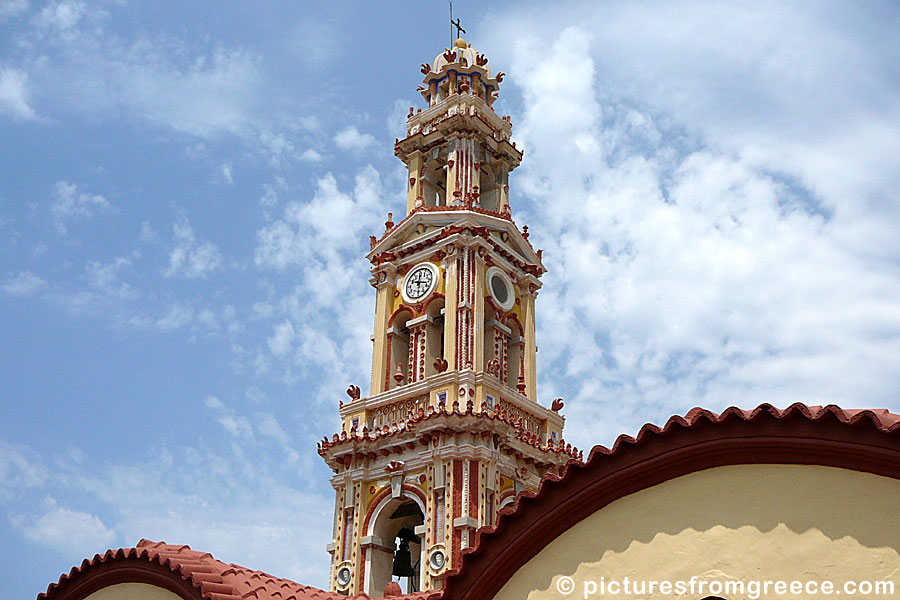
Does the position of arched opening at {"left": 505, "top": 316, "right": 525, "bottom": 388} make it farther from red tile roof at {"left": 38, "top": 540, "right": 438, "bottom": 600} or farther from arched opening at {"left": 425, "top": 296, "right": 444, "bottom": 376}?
red tile roof at {"left": 38, "top": 540, "right": 438, "bottom": 600}

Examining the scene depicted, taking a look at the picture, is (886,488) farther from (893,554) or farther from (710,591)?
(710,591)

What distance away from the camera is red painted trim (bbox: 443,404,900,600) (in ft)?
24.4

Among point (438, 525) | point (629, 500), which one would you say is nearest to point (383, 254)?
point (438, 525)

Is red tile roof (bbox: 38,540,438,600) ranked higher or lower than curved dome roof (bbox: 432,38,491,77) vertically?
lower

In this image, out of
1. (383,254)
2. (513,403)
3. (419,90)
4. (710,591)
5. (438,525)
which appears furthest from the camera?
(419,90)

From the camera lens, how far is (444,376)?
2294 centimetres

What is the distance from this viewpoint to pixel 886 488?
7.27 m

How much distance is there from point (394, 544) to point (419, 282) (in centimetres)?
714

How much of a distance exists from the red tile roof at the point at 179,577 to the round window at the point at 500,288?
13666 mm

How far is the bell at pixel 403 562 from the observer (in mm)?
23453

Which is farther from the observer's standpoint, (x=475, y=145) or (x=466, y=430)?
(x=475, y=145)

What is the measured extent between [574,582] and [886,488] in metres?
2.78

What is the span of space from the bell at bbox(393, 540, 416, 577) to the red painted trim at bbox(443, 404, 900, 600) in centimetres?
1497

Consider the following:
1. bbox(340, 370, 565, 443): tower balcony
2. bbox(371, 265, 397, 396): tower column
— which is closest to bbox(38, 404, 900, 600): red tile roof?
bbox(340, 370, 565, 443): tower balcony
